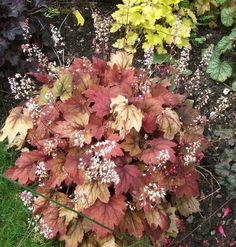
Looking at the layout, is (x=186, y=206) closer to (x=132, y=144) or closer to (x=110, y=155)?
(x=132, y=144)

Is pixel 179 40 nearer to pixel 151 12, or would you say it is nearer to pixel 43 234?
pixel 151 12

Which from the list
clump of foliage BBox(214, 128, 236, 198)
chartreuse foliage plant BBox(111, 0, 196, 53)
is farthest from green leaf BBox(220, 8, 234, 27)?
clump of foliage BBox(214, 128, 236, 198)

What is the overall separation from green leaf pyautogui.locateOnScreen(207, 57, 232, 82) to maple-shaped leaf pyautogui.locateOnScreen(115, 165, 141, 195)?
1.39 metres

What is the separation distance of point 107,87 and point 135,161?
492 millimetres

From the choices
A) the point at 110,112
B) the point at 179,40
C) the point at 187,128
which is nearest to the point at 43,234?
the point at 110,112

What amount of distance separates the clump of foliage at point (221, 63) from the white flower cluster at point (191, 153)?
99 centimetres

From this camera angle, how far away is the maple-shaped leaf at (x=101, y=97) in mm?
3295

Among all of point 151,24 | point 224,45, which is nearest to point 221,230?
point 224,45

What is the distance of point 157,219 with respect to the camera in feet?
10.7

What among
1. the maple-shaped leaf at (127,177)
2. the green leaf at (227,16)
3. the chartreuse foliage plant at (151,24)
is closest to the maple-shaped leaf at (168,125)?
the maple-shaped leaf at (127,177)

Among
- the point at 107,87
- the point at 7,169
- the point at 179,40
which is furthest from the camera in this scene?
the point at 179,40

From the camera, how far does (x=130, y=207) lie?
3.19m

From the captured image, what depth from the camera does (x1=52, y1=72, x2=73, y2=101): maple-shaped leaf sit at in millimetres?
3506

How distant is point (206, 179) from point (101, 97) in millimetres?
975
